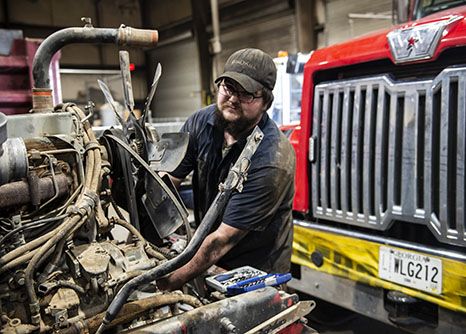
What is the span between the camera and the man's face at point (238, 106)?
218 cm

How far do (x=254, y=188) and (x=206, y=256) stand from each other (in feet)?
1.28

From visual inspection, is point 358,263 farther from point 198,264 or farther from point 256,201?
point 198,264

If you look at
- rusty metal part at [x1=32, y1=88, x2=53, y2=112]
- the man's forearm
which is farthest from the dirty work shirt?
rusty metal part at [x1=32, y1=88, x2=53, y2=112]

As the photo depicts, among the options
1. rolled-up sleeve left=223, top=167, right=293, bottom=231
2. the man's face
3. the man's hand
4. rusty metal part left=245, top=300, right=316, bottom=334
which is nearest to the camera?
rusty metal part left=245, top=300, right=316, bottom=334

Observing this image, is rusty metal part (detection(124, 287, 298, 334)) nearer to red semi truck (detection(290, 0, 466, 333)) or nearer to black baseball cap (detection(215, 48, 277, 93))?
black baseball cap (detection(215, 48, 277, 93))

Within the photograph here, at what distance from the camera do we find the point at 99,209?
1592 mm

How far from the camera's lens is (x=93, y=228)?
1561 millimetres

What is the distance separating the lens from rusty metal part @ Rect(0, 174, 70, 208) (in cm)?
135

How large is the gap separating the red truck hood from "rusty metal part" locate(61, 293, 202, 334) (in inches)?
68.5

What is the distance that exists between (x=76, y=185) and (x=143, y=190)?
350 mm

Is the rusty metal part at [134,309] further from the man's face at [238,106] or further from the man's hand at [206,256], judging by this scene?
the man's face at [238,106]

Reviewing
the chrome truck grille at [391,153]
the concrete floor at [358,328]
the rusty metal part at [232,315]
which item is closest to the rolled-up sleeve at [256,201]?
the rusty metal part at [232,315]

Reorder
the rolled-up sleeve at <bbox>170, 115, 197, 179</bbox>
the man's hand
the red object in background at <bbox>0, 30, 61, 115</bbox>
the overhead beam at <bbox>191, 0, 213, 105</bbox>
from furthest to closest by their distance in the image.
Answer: the overhead beam at <bbox>191, 0, 213, 105</bbox> < the red object in background at <bbox>0, 30, 61, 115</bbox> < the rolled-up sleeve at <bbox>170, 115, 197, 179</bbox> < the man's hand

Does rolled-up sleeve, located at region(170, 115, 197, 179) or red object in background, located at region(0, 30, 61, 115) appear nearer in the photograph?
rolled-up sleeve, located at region(170, 115, 197, 179)
